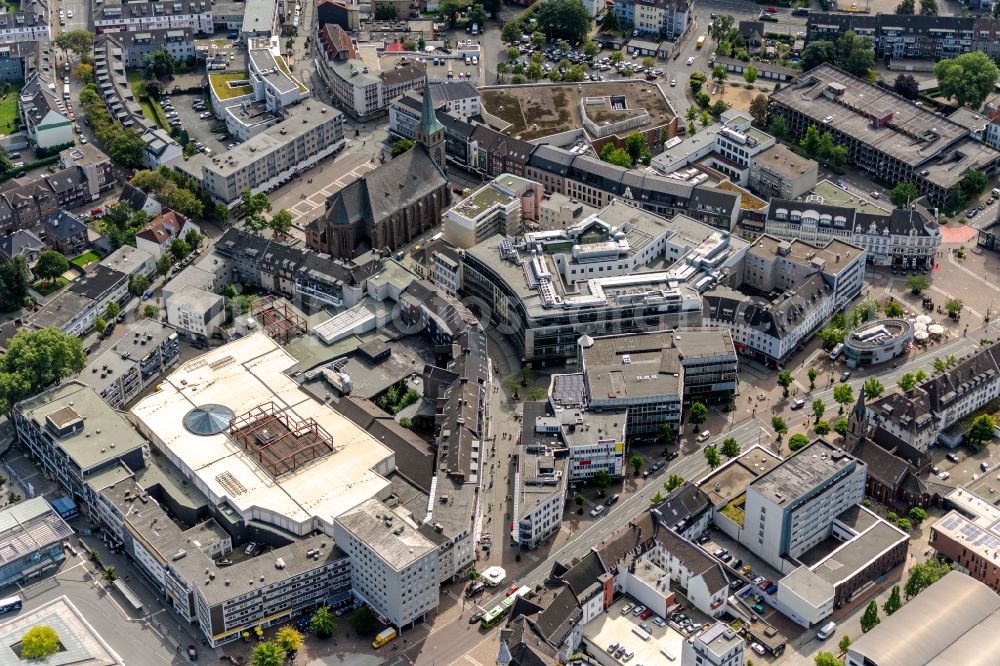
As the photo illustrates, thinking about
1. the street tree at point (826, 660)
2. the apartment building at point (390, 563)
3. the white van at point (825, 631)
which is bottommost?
the white van at point (825, 631)

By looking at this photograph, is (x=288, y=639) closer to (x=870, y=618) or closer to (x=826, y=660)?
(x=826, y=660)

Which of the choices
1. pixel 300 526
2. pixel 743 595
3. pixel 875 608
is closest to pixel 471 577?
pixel 300 526

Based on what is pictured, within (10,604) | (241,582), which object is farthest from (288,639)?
(10,604)

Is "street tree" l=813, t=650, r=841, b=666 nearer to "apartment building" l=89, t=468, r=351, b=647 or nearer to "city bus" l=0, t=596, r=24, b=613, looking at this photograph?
"apartment building" l=89, t=468, r=351, b=647

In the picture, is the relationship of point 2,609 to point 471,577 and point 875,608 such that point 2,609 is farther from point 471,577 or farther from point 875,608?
point 875,608

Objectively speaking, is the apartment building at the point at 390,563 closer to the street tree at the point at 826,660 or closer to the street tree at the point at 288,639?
the street tree at the point at 288,639

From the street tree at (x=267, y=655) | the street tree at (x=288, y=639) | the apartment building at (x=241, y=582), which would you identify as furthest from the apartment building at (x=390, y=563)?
the street tree at (x=267, y=655)

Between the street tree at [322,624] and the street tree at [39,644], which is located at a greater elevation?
the street tree at [39,644]
